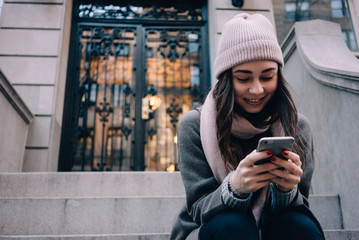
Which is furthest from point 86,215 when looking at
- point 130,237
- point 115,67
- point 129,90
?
point 115,67

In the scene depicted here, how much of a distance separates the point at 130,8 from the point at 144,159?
2.95 meters

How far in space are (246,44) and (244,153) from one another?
603 mm

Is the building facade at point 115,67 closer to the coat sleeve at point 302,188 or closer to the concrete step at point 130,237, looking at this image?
the concrete step at point 130,237

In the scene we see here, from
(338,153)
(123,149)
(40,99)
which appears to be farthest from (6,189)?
(338,153)

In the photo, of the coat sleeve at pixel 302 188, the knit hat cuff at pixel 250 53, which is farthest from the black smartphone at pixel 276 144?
the knit hat cuff at pixel 250 53

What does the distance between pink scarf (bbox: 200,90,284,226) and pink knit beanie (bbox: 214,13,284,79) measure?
241mm

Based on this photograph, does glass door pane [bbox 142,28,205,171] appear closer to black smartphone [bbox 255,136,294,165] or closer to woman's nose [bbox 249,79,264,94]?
woman's nose [bbox 249,79,264,94]

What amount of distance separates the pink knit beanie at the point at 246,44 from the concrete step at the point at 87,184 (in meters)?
2.02

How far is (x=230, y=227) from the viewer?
135 cm

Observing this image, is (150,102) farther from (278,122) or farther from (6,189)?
(278,122)

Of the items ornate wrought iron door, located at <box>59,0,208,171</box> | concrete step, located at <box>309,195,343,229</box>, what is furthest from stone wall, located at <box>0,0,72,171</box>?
concrete step, located at <box>309,195,343,229</box>

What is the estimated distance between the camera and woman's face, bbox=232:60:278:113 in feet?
5.66

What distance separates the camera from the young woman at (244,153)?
1.41 m

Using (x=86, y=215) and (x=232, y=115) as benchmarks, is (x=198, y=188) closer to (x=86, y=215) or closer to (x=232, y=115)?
(x=232, y=115)
